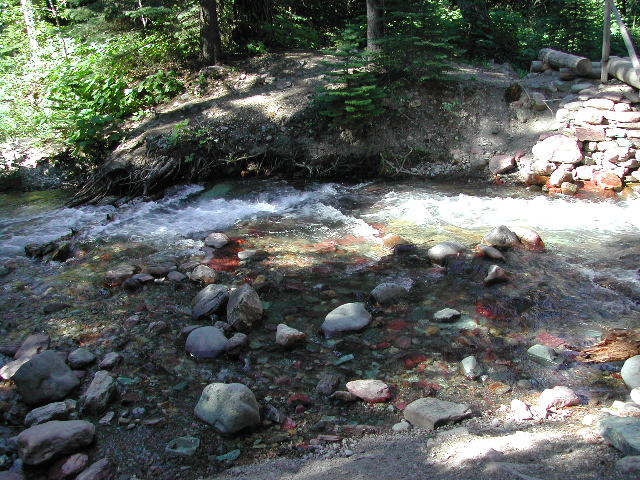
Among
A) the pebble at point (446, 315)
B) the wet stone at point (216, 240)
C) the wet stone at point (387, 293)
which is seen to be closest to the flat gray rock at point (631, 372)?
the pebble at point (446, 315)

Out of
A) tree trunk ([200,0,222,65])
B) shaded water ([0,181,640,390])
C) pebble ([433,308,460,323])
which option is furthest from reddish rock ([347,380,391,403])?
tree trunk ([200,0,222,65])

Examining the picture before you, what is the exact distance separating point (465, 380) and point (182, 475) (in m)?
2.21

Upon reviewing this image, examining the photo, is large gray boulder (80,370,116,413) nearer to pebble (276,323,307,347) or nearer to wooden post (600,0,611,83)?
pebble (276,323,307,347)

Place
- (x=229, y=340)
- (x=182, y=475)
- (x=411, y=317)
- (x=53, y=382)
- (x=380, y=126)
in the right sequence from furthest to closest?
(x=380, y=126) → (x=411, y=317) → (x=229, y=340) → (x=53, y=382) → (x=182, y=475)

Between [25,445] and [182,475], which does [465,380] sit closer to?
[182,475]

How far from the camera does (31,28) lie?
44.0ft

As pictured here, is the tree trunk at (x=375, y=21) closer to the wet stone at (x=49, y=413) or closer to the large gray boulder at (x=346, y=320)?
the large gray boulder at (x=346, y=320)

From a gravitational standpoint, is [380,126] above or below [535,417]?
above

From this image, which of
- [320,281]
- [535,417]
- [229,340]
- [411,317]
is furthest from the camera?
[320,281]

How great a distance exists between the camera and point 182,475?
9.66ft

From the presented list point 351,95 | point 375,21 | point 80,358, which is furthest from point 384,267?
point 375,21

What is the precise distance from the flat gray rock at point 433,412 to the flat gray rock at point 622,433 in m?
0.85

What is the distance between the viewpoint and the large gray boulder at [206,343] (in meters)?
4.18

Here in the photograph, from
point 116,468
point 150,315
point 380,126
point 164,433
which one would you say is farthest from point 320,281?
point 380,126
